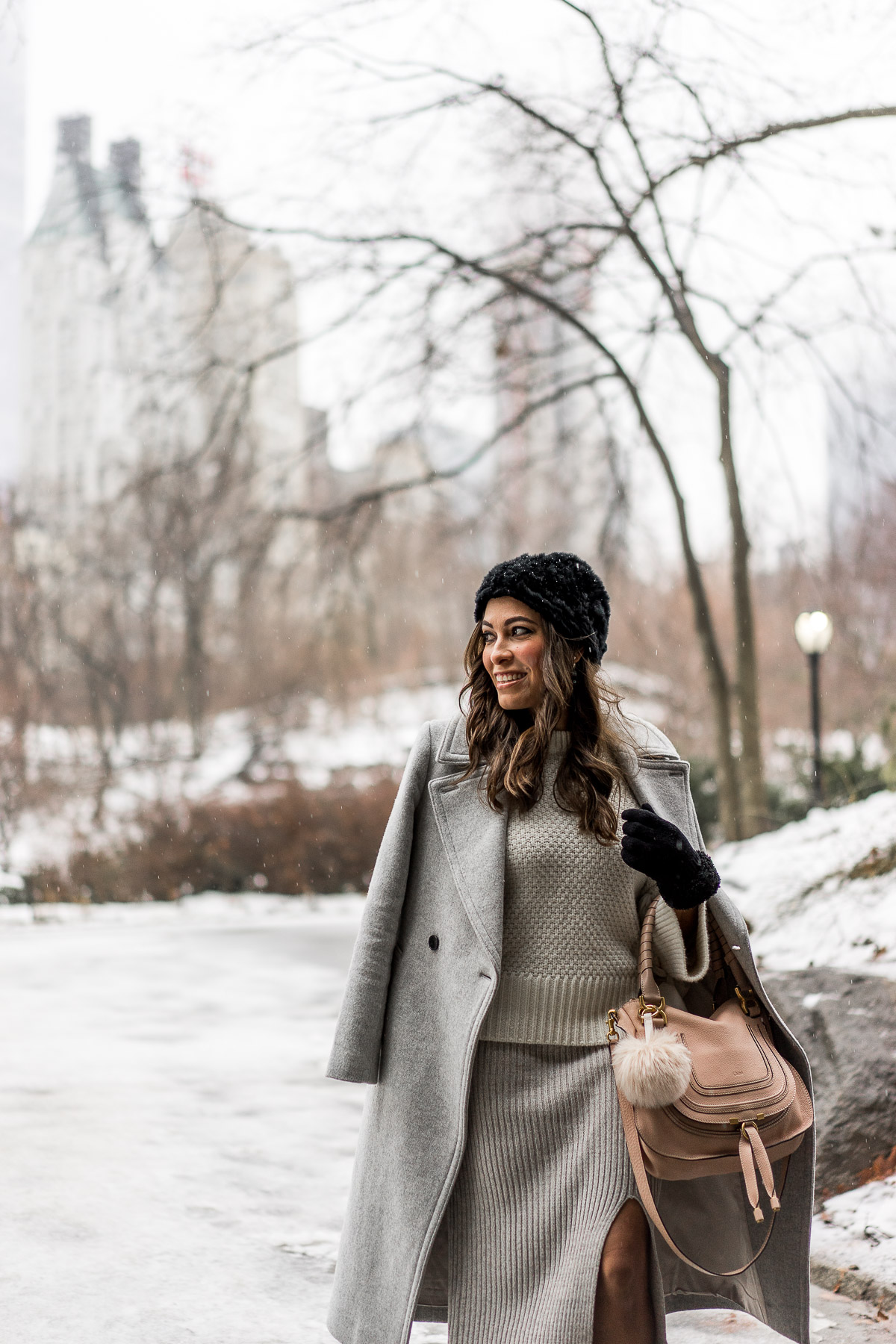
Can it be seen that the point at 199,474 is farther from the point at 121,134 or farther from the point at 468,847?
the point at 468,847

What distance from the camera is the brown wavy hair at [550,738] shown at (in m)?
2.28

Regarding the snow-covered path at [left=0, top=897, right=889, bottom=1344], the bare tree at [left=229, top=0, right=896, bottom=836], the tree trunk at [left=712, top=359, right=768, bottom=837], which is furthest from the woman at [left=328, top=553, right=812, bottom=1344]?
the tree trunk at [left=712, top=359, right=768, bottom=837]

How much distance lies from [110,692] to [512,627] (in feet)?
32.1

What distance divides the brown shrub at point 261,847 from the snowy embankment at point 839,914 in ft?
16.7

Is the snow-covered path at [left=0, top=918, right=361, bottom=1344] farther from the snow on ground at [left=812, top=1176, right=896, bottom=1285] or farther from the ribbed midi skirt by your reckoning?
the snow on ground at [left=812, top=1176, right=896, bottom=1285]

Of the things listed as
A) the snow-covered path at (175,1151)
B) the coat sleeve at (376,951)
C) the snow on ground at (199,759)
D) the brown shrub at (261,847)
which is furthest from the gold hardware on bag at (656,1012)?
the brown shrub at (261,847)

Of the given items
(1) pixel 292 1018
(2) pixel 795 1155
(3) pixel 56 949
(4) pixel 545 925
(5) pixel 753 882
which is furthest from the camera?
(3) pixel 56 949

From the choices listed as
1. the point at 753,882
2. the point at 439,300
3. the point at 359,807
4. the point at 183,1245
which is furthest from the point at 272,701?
the point at 183,1245

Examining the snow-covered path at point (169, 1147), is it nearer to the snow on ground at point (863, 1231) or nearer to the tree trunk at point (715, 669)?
the snow on ground at point (863, 1231)

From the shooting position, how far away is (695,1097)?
2029mm

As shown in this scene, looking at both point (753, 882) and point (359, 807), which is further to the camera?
point (359, 807)

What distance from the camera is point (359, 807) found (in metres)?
11.6

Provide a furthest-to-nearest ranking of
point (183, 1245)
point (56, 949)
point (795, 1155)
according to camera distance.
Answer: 1. point (56, 949)
2. point (183, 1245)
3. point (795, 1155)

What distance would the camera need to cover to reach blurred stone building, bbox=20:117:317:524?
1138cm
